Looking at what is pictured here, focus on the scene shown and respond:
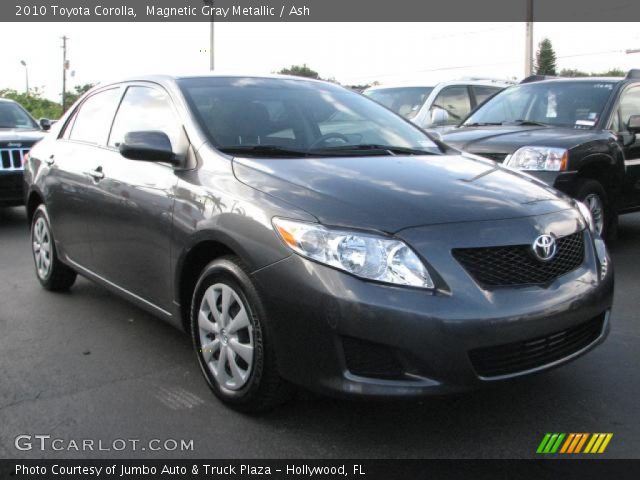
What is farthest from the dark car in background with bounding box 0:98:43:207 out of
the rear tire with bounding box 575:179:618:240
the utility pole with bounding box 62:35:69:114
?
the utility pole with bounding box 62:35:69:114

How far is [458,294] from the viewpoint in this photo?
2.70 meters

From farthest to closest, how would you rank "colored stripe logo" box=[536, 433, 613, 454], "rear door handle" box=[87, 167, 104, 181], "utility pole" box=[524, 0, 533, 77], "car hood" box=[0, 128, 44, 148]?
"utility pole" box=[524, 0, 533, 77], "car hood" box=[0, 128, 44, 148], "rear door handle" box=[87, 167, 104, 181], "colored stripe logo" box=[536, 433, 613, 454]

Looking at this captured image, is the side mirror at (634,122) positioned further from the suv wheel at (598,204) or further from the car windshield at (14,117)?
the car windshield at (14,117)

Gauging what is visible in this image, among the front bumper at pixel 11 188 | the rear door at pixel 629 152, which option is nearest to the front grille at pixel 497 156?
the rear door at pixel 629 152

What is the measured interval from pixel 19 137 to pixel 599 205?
276 inches

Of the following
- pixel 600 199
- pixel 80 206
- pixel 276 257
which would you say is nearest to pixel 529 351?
pixel 276 257

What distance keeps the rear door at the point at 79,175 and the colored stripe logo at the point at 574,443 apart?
295 cm

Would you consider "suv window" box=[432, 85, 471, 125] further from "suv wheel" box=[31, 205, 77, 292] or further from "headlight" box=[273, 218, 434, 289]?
"headlight" box=[273, 218, 434, 289]

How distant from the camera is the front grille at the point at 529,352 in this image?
276cm

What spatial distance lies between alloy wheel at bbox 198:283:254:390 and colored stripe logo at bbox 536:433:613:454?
1319 millimetres

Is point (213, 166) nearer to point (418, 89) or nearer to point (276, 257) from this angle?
point (276, 257)

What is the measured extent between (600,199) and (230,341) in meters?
4.54

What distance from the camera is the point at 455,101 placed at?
10.6 metres

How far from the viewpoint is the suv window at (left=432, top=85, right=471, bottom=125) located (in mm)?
10393
